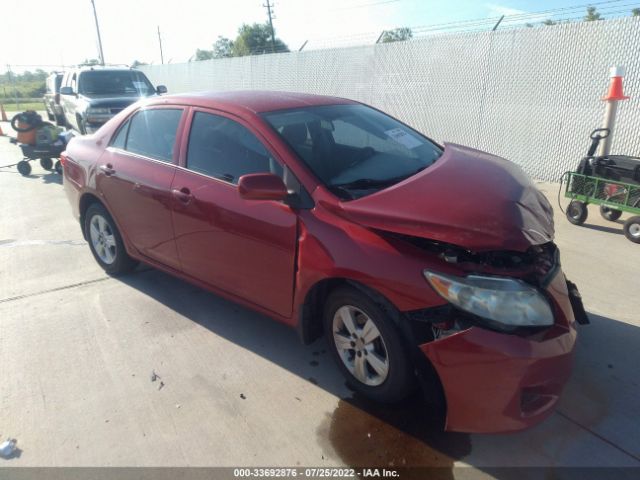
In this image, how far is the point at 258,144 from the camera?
3.09 meters

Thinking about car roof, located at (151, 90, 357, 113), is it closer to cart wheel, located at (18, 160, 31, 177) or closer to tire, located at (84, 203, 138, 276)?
tire, located at (84, 203, 138, 276)

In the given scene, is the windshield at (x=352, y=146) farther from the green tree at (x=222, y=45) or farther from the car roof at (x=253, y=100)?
the green tree at (x=222, y=45)

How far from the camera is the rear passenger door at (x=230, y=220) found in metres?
2.94

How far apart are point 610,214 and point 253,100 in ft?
15.7

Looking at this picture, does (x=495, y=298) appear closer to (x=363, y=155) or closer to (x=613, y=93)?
(x=363, y=155)

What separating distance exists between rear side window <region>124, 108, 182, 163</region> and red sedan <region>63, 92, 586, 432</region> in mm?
18

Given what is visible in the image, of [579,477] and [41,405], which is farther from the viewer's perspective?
[41,405]

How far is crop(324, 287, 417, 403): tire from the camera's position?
248 cm

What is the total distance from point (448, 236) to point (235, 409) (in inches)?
62.2

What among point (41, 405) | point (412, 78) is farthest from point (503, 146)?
point (41, 405)

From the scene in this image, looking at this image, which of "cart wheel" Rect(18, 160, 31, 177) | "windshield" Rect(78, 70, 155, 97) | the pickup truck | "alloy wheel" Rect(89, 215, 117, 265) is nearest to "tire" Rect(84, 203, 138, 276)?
"alloy wheel" Rect(89, 215, 117, 265)

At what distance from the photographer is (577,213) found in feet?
19.2

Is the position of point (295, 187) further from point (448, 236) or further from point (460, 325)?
point (460, 325)

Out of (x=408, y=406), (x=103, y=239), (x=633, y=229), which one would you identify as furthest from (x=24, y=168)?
(x=633, y=229)
